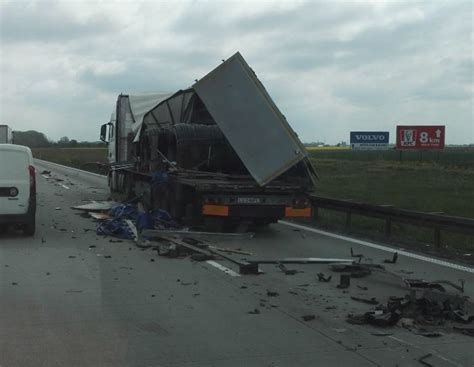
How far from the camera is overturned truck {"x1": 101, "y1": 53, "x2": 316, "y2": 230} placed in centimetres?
1244

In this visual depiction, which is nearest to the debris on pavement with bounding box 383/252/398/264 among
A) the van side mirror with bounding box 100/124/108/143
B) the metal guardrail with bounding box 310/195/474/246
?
the metal guardrail with bounding box 310/195/474/246

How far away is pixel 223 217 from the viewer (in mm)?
12547

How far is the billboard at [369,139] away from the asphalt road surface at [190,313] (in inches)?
1666

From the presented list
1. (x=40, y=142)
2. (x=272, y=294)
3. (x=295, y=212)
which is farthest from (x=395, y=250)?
(x=40, y=142)

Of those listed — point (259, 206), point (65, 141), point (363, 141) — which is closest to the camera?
point (259, 206)

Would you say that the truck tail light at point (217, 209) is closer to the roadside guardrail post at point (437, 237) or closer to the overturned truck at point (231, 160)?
the overturned truck at point (231, 160)

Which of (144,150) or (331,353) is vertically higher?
(144,150)

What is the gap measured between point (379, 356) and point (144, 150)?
43.5 ft

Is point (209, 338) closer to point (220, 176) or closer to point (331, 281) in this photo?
point (331, 281)

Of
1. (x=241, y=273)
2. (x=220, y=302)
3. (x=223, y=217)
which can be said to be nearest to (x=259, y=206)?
(x=223, y=217)

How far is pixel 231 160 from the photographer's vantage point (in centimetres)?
1438

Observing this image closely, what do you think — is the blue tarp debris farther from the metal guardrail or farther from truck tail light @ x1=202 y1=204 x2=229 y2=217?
the metal guardrail

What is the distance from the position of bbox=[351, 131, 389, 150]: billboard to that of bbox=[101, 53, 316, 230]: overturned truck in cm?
3862

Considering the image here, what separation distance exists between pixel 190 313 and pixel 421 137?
53.2 metres
